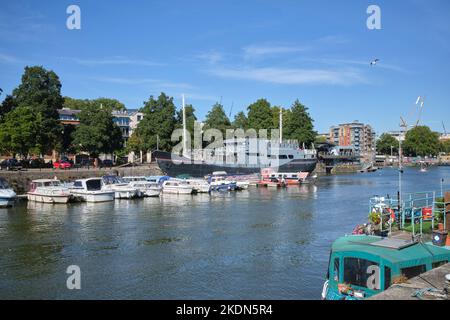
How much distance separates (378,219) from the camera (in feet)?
67.2

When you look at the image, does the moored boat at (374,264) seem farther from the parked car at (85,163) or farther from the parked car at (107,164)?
the parked car at (85,163)

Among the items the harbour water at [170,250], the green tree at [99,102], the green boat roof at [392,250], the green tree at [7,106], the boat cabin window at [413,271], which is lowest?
the harbour water at [170,250]

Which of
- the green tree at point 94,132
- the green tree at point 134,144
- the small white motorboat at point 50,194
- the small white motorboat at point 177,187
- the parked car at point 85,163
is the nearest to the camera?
the small white motorboat at point 50,194

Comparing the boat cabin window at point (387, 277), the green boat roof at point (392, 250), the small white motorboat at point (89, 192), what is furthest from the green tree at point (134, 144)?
the boat cabin window at point (387, 277)

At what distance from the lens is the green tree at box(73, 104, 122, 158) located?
80.9m

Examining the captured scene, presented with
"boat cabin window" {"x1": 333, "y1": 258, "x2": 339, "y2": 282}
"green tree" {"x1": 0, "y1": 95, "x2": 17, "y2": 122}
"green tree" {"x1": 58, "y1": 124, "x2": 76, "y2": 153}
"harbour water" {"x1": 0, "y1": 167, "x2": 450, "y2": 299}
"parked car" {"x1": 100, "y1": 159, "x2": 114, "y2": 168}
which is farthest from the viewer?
"parked car" {"x1": 100, "y1": 159, "x2": 114, "y2": 168}

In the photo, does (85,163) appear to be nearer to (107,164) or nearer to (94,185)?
(107,164)

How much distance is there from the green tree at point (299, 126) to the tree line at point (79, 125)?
422 millimetres

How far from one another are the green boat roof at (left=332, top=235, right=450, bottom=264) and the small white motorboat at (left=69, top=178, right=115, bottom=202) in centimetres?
3904

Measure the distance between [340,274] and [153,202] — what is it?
39.2 metres

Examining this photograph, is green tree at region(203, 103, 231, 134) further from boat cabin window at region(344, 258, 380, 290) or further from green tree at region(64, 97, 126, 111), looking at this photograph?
boat cabin window at region(344, 258, 380, 290)

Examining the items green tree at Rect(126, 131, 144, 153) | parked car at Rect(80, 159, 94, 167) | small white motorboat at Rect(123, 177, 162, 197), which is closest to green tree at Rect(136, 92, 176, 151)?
green tree at Rect(126, 131, 144, 153)

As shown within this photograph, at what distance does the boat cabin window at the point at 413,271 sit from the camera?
1285 centimetres

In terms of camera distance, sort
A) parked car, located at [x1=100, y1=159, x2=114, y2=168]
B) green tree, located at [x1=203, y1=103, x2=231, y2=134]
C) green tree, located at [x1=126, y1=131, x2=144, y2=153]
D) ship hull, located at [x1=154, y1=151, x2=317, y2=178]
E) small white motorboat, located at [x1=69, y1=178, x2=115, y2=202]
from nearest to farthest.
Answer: small white motorboat, located at [x1=69, y1=178, x2=115, y2=202], ship hull, located at [x1=154, y1=151, x2=317, y2=178], parked car, located at [x1=100, y1=159, x2=114, y2=168], green tree, located at [x1=126, y1=131, x2=144, y2=153], green tree, located at [x1=203, y1=103, x2=231, y2=134]
